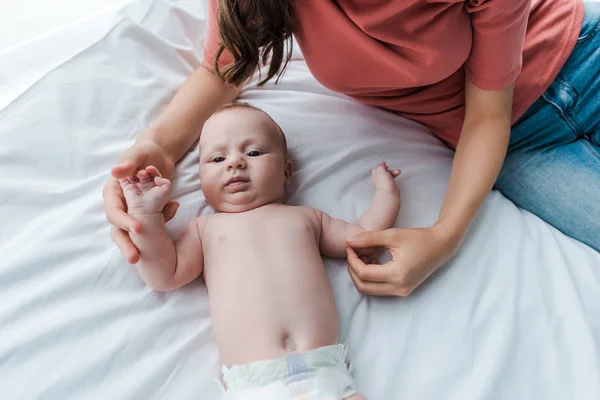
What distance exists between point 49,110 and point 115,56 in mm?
189

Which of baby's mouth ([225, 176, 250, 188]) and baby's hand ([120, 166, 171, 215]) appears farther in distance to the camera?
baby's mouth ([225, 176, 250, 188])

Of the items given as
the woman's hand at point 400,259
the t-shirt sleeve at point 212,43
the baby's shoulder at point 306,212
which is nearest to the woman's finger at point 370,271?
the woman's hand at point 400,259

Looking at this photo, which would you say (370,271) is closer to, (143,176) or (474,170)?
(474,170)

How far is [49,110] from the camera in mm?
976

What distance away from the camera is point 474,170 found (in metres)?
0.91

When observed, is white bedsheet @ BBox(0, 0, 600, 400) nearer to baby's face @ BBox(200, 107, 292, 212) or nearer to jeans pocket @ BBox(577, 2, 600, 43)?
baby's face @ BBox(200, 107, 292, 212)

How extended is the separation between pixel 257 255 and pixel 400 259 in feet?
0.71

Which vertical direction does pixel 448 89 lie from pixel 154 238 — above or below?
above

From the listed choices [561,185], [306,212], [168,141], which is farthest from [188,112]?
[561,185]

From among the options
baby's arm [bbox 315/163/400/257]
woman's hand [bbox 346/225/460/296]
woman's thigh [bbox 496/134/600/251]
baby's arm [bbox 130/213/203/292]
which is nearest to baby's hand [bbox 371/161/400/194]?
baby's arm [bbox 315/163/400/257]

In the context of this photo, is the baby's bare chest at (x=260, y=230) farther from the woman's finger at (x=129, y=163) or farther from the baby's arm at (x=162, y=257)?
the woman's finger at (x=129, y=163)

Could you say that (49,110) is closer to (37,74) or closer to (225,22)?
(37,74)

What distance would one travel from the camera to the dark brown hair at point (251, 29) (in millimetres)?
762

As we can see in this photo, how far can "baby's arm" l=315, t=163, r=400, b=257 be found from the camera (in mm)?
900
